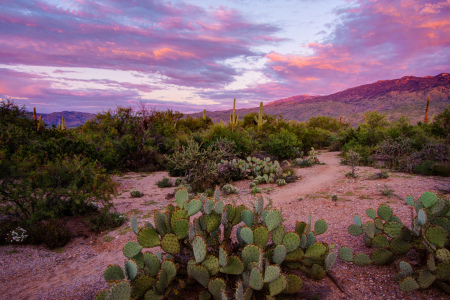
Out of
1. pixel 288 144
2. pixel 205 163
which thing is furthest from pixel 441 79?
pixel 205 163

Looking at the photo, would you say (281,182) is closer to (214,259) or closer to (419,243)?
(419,243)

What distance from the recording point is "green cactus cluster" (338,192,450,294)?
2.20 m

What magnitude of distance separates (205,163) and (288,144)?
17.7 ft

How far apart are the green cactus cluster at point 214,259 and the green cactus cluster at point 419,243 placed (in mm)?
644

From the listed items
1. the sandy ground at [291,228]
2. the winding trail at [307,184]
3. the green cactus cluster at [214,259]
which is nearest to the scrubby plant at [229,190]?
the sandy ground at [291,228]

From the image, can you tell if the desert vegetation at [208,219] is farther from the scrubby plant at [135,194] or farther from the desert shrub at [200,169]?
the scrubby plant at [135,194]

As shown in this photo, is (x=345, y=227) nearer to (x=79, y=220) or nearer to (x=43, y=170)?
(x=79, y=220)

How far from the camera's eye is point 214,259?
2.24 meters

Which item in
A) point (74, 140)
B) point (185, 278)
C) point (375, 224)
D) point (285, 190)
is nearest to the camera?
point (185, 278)

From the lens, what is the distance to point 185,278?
2.47 metres

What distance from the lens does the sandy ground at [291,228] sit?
2.51m

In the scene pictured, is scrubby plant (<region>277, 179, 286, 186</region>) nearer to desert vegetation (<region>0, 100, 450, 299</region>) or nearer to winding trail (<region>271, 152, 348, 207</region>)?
desert vegetation (<region>0, 100, 450, 299</region>)

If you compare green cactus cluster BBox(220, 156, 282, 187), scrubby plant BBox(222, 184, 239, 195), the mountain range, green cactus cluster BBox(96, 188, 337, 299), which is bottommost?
scrubby plant BBox(222, 184, 239, 195)

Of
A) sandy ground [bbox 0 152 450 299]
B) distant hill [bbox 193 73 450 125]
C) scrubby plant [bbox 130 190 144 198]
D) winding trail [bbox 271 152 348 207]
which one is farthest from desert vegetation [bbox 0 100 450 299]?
distant hill [bbox 193 73 450 125]
